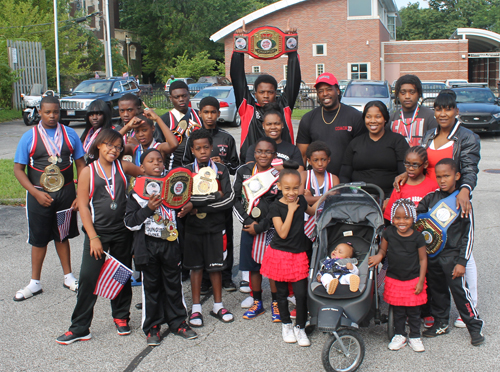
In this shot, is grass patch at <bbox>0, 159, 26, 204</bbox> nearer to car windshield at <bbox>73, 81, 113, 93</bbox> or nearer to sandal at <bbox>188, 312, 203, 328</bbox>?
sandal at <bbox>188, 312, 203, 328</bbox>

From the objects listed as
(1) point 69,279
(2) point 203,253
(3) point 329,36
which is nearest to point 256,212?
(2) point 203,253

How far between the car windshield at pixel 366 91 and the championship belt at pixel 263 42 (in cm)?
1300

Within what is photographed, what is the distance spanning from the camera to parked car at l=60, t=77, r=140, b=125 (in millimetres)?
19297

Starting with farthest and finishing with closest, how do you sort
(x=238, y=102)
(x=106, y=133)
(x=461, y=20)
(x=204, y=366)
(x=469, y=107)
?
(x=461, y=20) < (x=469, y=107) < (x=238, y=102) < (x=106, y=133) < (x=204, y=366)

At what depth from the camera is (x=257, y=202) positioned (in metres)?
4.62

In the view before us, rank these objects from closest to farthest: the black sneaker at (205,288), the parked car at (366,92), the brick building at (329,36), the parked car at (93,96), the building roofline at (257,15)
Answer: the black sneaker at (205,288) < the parked car at (366,92) < the parked car at (93,96) < the building roofline at (257,15) < the brick building at (329,36)

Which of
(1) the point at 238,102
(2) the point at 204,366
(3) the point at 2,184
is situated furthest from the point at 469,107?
(2) the point at 204,366

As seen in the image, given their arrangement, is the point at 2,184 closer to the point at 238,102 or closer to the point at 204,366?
the point at 238,102

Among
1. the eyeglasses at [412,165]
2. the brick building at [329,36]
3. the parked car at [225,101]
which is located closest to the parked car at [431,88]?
the parked car at [225,101]

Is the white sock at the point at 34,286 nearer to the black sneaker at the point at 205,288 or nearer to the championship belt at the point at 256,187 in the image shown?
the black sneaker at the point at 205,288

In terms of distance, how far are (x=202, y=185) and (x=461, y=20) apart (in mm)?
77048

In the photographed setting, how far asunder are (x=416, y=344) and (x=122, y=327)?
2590 mm

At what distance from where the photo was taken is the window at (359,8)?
40969mm

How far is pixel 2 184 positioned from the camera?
32.7 feet
